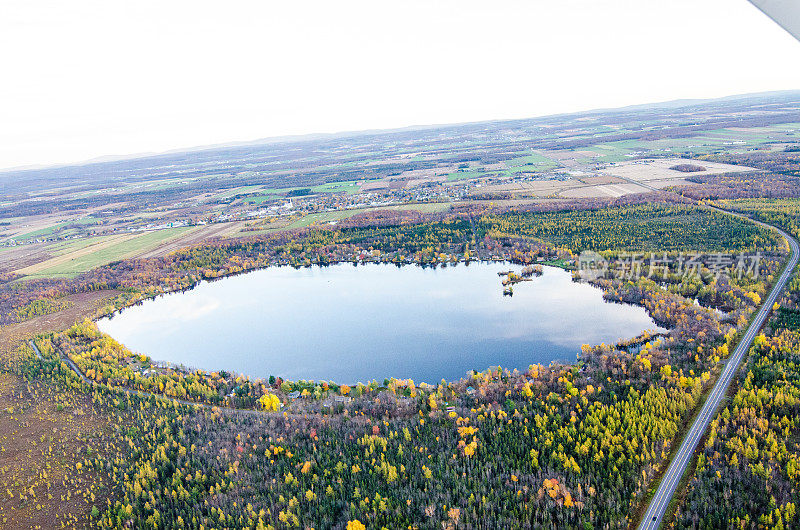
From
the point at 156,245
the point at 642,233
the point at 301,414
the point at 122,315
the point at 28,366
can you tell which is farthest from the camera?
the point at 156,245

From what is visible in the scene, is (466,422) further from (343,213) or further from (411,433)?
(343,213)

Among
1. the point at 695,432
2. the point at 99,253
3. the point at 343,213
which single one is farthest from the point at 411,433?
the point at 99,253

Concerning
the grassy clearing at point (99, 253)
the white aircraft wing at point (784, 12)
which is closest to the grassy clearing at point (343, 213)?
the grassy clearing at point (99, 253)

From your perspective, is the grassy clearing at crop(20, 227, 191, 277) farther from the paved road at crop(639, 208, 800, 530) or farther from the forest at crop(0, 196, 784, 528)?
the paved road at crop(639, 208, 800, 530)

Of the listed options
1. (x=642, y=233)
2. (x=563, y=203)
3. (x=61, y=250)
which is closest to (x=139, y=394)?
(x=642, y=233)

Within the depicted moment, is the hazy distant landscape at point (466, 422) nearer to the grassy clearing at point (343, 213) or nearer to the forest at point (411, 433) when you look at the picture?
the forest at point (411, 433)

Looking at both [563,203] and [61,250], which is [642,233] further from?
[61,250]

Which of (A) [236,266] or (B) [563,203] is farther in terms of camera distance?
(B) [563,203]

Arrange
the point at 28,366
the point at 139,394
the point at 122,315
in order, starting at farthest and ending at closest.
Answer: the point at 122,315
the point at 28,366
the point at 139,394
